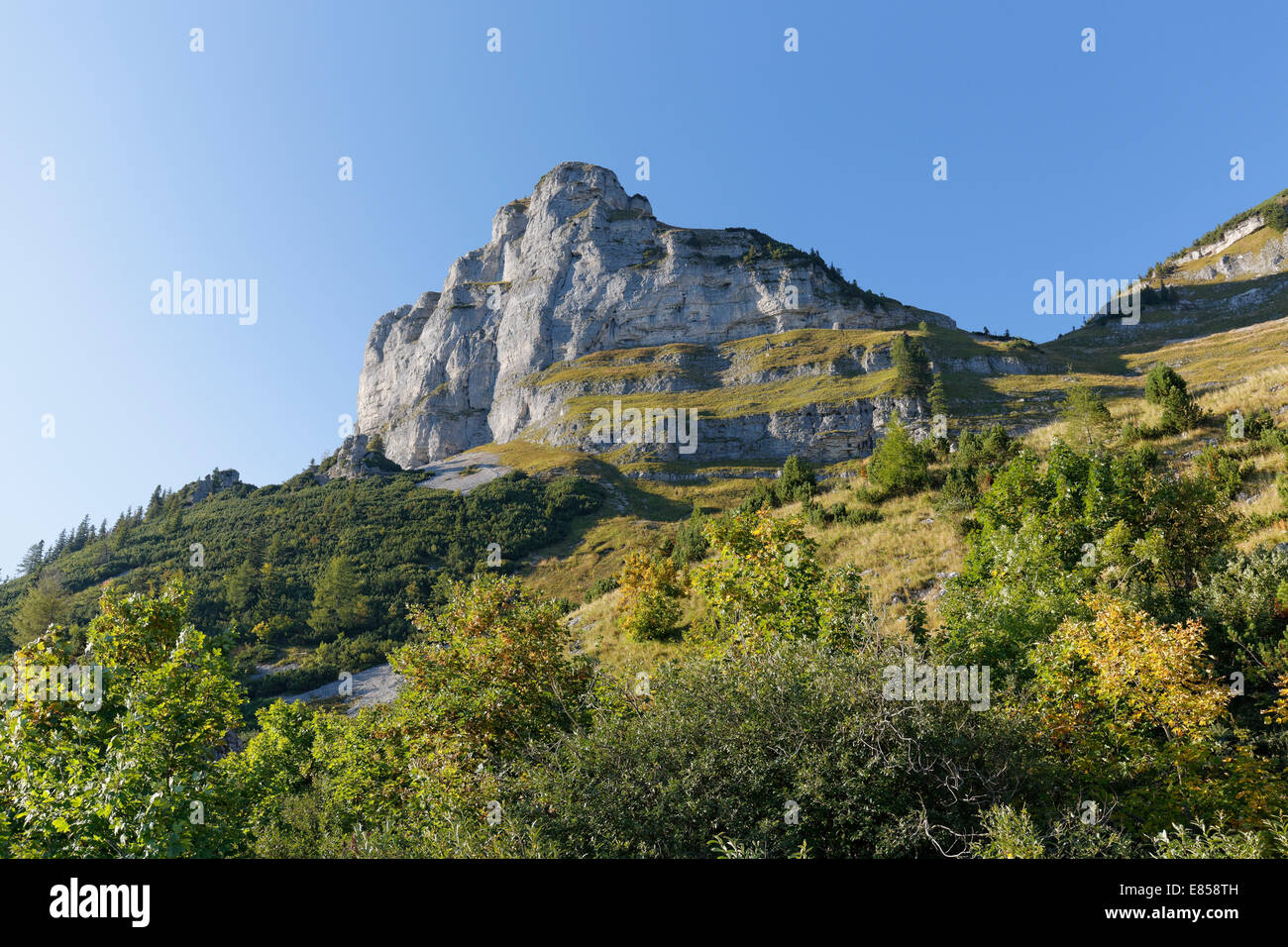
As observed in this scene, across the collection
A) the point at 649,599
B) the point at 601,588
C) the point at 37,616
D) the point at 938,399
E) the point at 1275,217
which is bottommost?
the point at 37,616

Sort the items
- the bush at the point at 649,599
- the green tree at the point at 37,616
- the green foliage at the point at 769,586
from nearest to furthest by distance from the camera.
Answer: the green foliage at the point at 769,586 < the bush at the point at 649,599 < the green tree at the point at 37,616

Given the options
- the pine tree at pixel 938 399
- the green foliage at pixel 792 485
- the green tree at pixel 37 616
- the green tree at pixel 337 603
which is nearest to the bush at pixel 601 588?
the green foliage at pixel 792 485

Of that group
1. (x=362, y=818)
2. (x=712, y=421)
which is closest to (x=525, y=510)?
(x=712, y=421)

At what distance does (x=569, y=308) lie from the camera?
144 meters

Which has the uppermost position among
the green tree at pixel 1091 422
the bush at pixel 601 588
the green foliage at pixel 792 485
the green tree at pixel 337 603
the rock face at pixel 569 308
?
the rock face at pixel 569 308

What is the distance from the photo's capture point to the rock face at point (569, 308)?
438 ft

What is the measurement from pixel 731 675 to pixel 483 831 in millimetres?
3803

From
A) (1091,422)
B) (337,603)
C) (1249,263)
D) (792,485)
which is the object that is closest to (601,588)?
(792,485)

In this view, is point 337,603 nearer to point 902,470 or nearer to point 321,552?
point 321,552

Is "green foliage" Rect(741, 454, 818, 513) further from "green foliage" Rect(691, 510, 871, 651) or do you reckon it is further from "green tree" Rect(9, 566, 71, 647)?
"green tree" Rect(9, 566, 71, 647)

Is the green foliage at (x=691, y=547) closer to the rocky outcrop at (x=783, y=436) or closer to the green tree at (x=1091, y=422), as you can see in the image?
the green tree at (x=1091, y=422)

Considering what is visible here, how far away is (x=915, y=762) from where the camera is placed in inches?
271

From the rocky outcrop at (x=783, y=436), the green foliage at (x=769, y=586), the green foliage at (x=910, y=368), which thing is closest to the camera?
the green foliage at (x=769, y=586)
